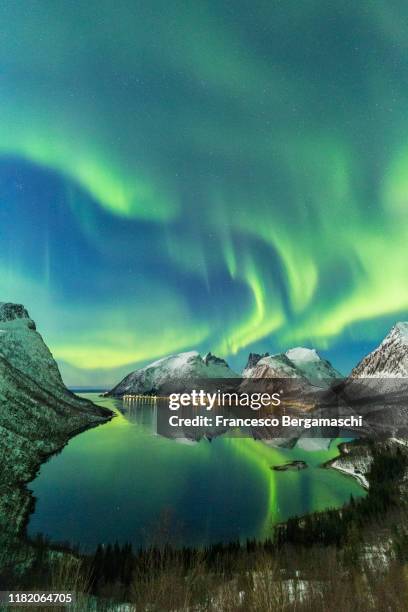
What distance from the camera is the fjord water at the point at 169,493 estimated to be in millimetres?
81125

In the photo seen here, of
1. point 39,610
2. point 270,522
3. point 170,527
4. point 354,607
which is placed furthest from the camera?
point 270,522

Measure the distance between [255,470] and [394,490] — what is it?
45466 mm

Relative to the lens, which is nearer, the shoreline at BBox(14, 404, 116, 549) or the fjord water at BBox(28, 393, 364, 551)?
the shoreline at BBox(14, 404, 116, 549)

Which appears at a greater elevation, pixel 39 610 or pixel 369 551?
pixel 39 610

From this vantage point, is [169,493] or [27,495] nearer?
[169,493]

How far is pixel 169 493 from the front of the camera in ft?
340

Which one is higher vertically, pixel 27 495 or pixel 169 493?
pixel 169 493

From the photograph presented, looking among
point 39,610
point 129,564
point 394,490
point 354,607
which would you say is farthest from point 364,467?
point 39,610

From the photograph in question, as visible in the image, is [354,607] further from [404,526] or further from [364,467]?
[364,467]

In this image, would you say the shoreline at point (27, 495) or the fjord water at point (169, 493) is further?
the fjord water at point (169, 493)

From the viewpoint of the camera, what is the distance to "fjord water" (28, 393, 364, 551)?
8112 centimetres

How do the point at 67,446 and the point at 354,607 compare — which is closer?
the point at 354,607

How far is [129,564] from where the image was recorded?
59.9 metres

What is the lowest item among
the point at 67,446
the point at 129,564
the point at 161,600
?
the point at 129,564
